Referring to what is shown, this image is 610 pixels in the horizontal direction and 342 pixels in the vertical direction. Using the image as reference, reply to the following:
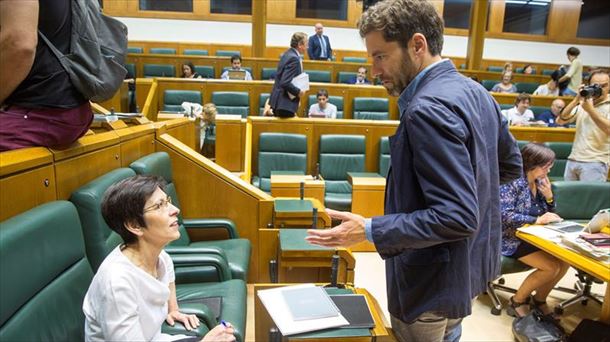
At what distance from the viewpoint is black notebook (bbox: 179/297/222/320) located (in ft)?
5.19

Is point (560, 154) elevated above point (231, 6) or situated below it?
below

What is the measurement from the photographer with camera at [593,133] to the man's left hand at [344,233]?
2.94 meters

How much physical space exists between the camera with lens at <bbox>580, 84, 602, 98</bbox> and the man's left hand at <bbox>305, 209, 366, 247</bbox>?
2.93 metres

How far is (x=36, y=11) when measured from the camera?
3.30 feet

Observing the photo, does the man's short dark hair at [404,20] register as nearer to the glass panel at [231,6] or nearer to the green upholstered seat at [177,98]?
the green upholstered seat at [177,98]

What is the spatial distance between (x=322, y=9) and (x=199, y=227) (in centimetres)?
794

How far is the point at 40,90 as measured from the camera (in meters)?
1.19

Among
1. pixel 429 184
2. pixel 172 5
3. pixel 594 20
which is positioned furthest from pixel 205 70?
pixel 594 20

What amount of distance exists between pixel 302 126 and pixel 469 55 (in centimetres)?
586

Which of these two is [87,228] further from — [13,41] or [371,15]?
[371,15]

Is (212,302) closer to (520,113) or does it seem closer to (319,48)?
(520,113)

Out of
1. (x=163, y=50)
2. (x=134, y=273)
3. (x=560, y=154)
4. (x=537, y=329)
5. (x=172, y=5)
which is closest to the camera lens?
(x=134, y=273)

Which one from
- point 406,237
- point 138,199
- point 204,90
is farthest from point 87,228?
point 204,90

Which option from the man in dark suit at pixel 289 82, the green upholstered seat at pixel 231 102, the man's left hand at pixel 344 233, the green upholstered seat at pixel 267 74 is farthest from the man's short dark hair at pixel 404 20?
the green upholstered seat at pixel 267 74
